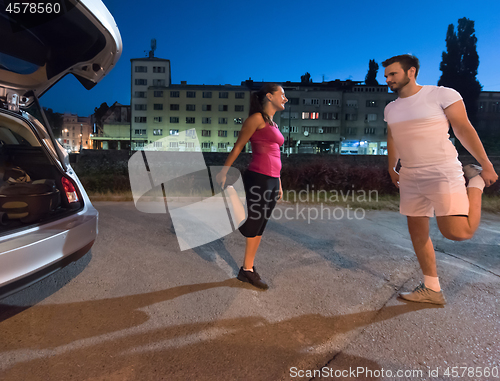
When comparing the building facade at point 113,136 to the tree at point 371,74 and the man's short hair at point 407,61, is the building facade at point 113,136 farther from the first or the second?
the man's short hair at point 407,61

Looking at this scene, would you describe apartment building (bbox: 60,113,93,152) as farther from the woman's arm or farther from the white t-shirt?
the white t-shirt

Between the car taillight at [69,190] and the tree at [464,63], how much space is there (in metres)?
48.3

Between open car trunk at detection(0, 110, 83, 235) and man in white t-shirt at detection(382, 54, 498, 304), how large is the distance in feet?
9.57

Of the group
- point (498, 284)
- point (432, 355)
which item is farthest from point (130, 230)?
point (498, 284)

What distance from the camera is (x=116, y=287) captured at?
9.52 feet

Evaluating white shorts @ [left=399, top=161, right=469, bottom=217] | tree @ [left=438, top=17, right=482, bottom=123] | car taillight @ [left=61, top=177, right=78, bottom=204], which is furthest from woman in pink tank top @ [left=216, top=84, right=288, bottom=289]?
tree @ [left=438, top=17, right=482, bottom=123]

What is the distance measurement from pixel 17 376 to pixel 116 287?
48.2 inches

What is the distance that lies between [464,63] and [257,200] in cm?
4968

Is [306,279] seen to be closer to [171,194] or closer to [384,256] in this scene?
[384,256]

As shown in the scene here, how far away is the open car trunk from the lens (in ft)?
9.01

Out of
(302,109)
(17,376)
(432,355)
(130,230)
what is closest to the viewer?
(17,376)

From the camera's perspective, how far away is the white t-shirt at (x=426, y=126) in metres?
2.30

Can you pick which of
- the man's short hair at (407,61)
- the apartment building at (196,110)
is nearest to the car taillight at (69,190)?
the man's short hair at (407,61)

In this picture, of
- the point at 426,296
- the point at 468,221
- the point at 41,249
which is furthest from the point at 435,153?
the point at 41,249
